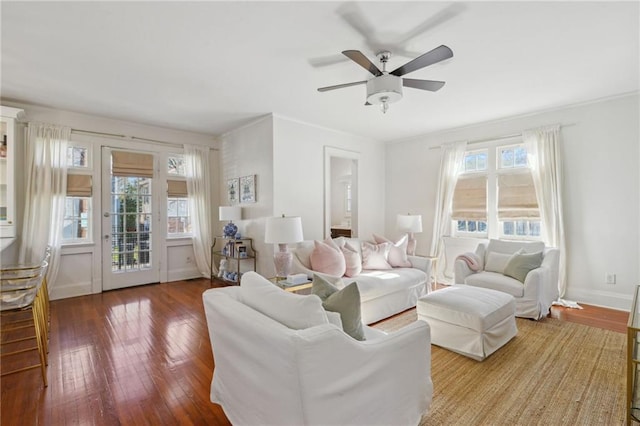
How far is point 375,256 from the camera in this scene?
415 cm

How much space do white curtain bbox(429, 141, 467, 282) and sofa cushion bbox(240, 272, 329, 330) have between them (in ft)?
13.8

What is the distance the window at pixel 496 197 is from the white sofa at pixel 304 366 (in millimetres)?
3877

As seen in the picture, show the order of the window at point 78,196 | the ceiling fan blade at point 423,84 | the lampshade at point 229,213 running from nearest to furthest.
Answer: the ceiling fan blade at point 423,84, the window at point 78,196, the lampshade at point 229,213

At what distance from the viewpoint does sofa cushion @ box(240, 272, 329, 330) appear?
1.40m

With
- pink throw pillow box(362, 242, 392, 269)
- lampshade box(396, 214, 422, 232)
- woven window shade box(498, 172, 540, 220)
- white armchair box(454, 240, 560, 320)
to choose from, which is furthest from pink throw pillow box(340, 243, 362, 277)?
woven window shade box(498, 172, 540, 220)

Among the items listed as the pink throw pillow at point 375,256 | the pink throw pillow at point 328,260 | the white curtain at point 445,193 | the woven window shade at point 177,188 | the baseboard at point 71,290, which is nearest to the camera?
the pink throw pillow at point 328,260

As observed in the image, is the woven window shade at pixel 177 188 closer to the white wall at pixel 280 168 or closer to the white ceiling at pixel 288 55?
the white wall at pixel 280 168

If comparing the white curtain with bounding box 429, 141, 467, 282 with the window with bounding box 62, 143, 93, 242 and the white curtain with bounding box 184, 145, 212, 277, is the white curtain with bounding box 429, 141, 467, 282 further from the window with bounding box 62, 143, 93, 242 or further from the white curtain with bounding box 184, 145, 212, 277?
the window with bounding box 62, 143, 93, 242

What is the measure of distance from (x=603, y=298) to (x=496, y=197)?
1.88 meters

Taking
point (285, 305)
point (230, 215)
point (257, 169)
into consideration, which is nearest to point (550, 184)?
point (257, 169)

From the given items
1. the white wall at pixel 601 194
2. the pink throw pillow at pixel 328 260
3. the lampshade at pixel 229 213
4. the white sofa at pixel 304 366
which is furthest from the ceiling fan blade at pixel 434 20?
the lampshade at pixel 229 213

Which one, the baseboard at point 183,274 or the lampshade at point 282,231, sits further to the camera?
the baseboard at point 183,274

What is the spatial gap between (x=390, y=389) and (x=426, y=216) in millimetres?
4526

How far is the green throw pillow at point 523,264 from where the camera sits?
3668mm
